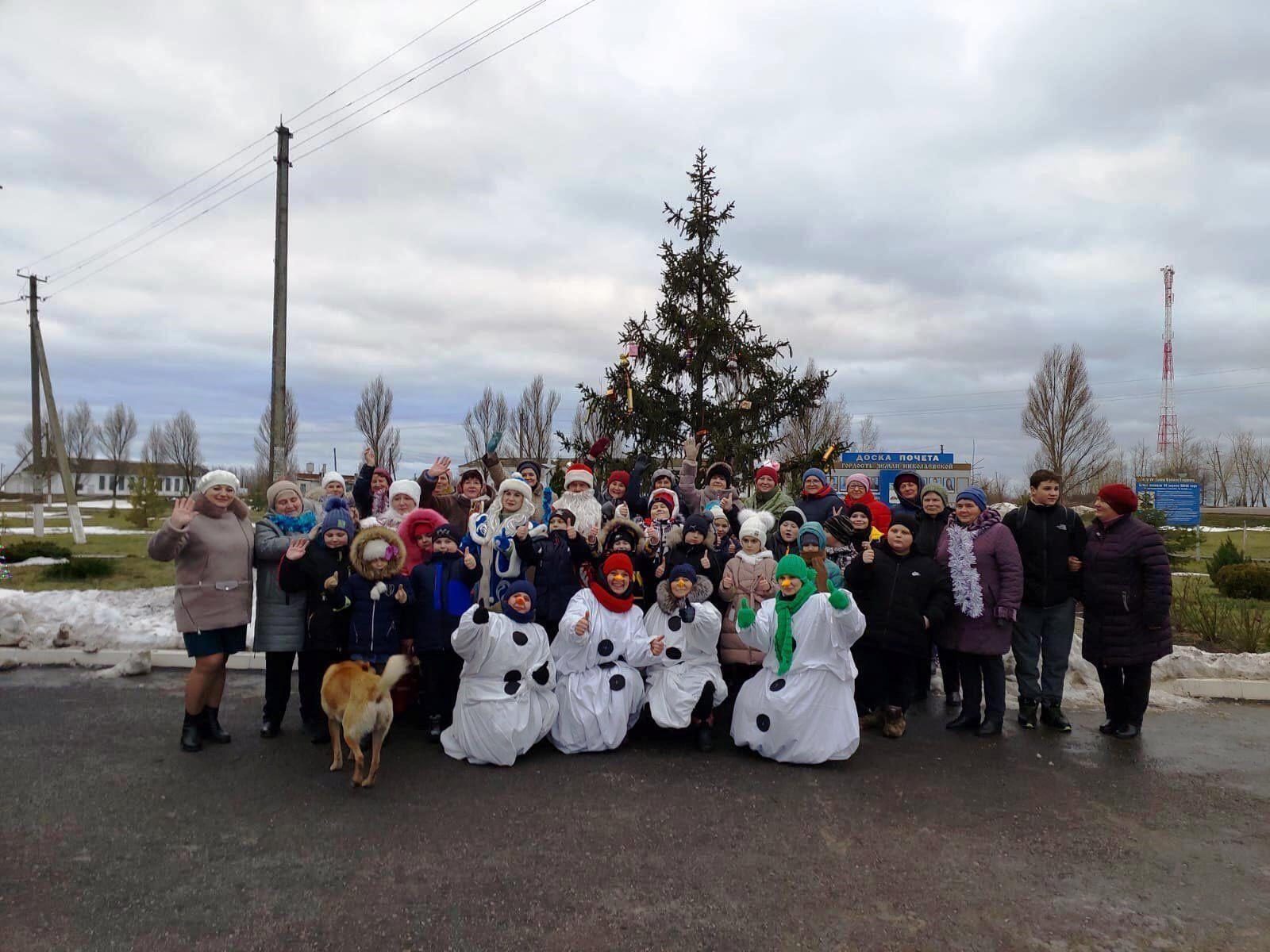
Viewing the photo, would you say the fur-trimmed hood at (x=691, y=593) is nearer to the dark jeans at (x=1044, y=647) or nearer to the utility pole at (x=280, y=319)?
the dark jeans at (x=1044, y=647)

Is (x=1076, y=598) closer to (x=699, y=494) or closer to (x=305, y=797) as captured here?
(x=699, y=494)

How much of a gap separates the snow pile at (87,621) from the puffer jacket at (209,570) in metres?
3.07

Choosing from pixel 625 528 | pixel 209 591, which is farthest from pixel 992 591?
pixel 209 591

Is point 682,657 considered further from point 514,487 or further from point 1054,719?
point 1054,719

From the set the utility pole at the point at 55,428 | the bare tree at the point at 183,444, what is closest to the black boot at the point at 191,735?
the utility pole at the point at 55,428

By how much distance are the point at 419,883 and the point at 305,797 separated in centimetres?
135

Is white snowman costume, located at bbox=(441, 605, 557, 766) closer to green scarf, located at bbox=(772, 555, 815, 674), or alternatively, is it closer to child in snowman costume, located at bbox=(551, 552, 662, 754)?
child in snowman costume, located at bbox=(551, 552, 662, 754)

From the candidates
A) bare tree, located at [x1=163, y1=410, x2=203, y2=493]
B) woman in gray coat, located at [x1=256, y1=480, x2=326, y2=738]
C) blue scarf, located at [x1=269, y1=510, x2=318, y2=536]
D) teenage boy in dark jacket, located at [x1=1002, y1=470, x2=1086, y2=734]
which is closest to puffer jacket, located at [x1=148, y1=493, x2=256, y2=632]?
woman in gray coat, located at [x1=256, y1=480, x2=326, y2=738]

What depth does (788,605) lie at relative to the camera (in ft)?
17.9

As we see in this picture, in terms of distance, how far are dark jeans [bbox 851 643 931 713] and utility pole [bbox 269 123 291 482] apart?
779 centimetres

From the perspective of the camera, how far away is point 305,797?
456cm

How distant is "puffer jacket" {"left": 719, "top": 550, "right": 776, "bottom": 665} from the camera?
18.7ft

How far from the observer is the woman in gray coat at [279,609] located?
5578mm

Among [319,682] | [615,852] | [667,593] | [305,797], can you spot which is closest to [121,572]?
[319,682]
